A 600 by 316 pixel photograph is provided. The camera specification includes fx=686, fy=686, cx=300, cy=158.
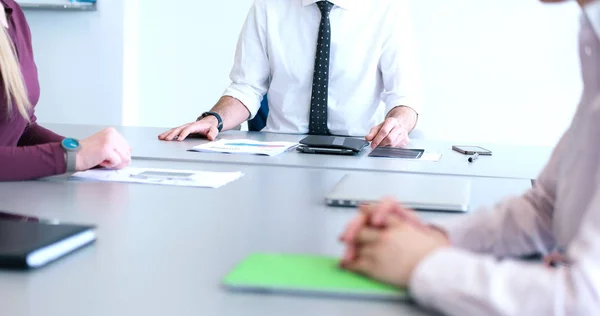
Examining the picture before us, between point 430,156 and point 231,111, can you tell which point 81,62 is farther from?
point 430,156

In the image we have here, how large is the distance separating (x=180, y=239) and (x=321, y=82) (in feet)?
5.97

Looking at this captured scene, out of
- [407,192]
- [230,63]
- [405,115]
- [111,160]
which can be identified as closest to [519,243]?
[407,192]

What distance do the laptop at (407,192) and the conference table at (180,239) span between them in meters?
0.03

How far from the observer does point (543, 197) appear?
35.5 inches

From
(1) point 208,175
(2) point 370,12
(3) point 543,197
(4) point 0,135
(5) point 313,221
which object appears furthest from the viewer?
(2) point 370,12

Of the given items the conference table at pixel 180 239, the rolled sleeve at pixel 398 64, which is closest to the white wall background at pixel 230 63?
the rolled sleeve at pixel 398 64

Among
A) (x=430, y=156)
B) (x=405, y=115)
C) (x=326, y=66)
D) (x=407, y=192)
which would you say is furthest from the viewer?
(x=326, y=66)

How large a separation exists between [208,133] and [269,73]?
2.44 ft

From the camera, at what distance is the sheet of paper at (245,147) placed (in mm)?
1863

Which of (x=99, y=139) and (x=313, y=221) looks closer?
(x=313, y=221)

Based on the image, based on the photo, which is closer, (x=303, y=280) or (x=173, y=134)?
(x=303, y=280)

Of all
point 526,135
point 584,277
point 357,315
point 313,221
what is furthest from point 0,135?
point 526,135

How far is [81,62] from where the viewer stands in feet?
13.6

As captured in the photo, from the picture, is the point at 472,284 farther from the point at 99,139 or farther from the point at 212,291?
the point at 99,139
